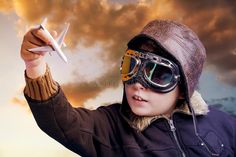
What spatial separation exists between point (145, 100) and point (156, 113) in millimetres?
55

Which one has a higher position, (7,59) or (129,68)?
(7,59)

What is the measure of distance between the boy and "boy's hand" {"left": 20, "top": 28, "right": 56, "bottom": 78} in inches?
5.1

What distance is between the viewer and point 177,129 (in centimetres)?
108

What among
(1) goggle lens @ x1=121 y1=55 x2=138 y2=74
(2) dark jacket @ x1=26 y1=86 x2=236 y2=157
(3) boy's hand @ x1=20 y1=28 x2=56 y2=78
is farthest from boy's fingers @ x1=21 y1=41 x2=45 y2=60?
(1) goggle lens @ x1=121 y1=55 x2=138 y2=74

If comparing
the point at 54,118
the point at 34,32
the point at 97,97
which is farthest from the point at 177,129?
the point at 97,97

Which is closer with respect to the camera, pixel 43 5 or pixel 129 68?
pixel 129 68

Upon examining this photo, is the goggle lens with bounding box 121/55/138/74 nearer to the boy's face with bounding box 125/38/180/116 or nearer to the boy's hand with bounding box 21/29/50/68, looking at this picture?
the boy's face with bounding box 125/38/180/116

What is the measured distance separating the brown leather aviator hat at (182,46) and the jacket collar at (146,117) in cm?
3

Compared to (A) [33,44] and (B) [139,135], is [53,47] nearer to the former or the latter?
(A) [33,44]

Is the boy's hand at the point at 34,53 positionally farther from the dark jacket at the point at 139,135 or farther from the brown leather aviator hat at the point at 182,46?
the brown leather aviator hat at the point at 182,46

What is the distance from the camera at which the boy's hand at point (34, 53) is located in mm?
848

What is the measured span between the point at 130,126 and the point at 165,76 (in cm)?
14

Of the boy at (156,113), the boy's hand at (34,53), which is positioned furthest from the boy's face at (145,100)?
the boy's hand at (34,53)

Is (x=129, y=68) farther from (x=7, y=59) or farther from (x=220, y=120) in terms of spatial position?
(x=7, y=59)
